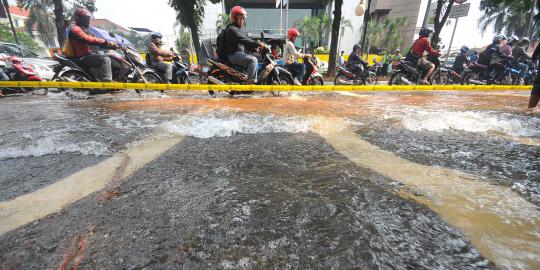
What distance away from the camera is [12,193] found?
1.73 meters

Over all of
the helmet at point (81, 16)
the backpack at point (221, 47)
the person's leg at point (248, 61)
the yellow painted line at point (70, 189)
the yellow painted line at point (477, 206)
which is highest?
the helmet at point (81, 16)

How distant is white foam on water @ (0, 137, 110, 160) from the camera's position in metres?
2.40

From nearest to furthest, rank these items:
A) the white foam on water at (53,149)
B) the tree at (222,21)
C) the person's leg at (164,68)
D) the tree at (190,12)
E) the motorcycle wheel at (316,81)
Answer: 1. the white foam on water at (53,149)
2. the person's leg at (164,68)
3. the motorcycle wheel at (316,81)
4. the tree at (190,12)
5. the tree at (222,21)

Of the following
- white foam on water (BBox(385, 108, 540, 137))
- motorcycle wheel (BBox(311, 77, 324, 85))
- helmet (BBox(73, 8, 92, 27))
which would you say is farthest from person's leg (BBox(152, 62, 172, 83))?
white foam on water (BBox(385, 108, 540, 137))

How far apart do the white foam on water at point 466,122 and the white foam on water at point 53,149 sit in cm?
341

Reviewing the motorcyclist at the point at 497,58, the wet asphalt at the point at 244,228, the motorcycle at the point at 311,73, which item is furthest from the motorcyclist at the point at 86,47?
the motorcyclist at the point at 497,58

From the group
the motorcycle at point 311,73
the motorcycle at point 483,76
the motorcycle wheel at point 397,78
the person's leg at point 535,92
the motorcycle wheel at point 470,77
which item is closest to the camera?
the person's leg at point 535,92

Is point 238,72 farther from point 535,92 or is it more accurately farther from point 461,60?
point 461,60

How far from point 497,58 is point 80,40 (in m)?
11.7

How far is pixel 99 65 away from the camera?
5391 millimetres

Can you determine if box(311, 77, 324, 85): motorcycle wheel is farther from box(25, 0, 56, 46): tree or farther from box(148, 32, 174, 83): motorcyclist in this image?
box(25, 0, 56, 46): tree

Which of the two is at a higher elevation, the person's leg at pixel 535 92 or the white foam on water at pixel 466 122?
the person's leg at pixel 535 92

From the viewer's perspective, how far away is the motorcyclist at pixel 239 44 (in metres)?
4.93

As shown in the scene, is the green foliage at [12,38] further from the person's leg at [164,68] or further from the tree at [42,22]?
the person's leg at [164,68]
